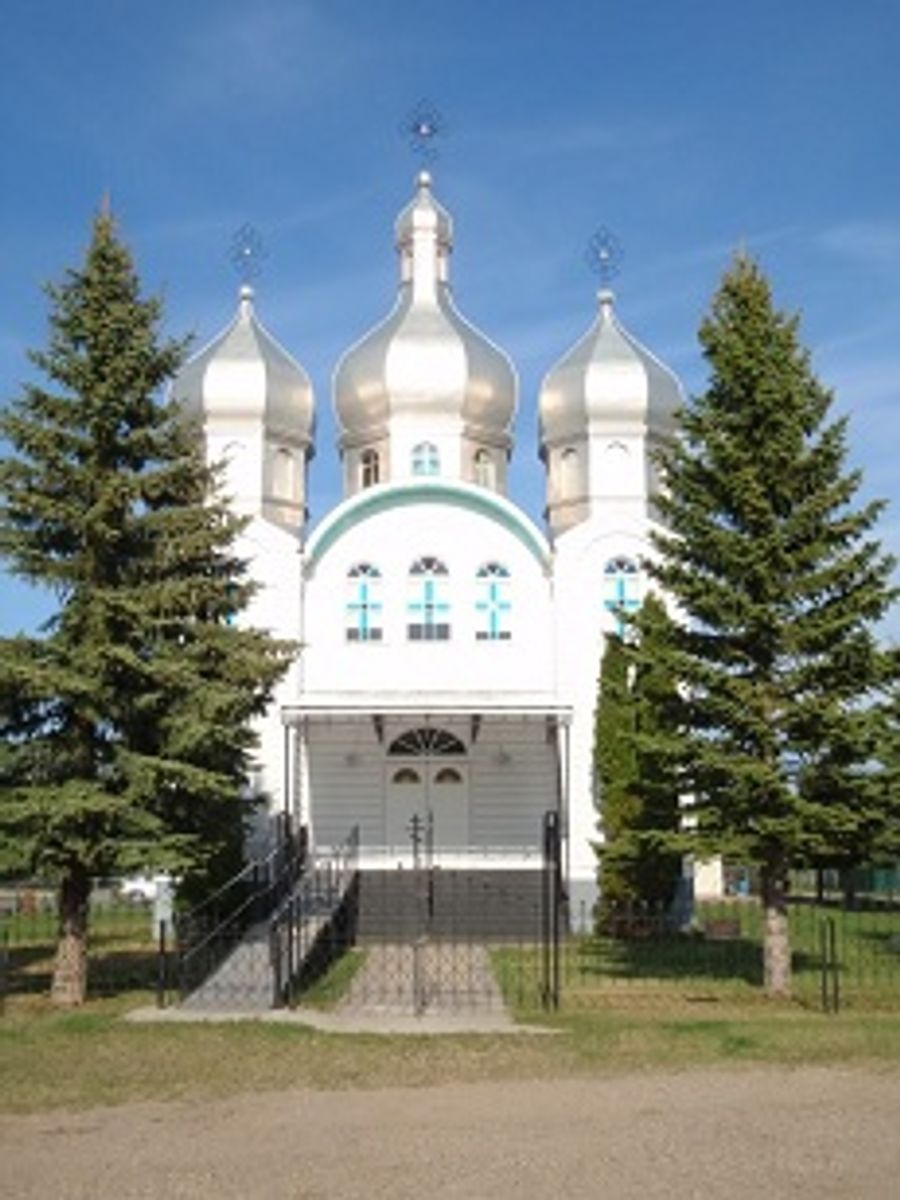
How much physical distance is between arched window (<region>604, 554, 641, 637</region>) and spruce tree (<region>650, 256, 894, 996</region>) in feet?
31.4

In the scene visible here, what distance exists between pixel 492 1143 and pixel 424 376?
67.8ft

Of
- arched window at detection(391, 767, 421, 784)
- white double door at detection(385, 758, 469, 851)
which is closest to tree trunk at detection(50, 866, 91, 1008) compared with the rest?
white double door at detection(385, 758, 469, 851)

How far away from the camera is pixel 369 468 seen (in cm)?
2741

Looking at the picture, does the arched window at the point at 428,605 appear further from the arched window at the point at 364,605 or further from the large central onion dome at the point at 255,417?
the large central onion dome at the point at 255,417

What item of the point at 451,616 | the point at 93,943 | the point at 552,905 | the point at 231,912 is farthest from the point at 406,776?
the point at 552,905

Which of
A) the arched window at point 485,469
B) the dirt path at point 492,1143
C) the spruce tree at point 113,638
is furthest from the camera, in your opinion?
the arched window at point 485,469

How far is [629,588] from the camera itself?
24172mm

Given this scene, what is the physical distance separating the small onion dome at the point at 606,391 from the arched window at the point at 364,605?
496 centimetres

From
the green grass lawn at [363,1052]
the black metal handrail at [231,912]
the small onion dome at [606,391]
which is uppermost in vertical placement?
the small onion dome at [606,391]

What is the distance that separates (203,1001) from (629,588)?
1292cm

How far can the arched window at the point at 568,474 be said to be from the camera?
86.2 feet

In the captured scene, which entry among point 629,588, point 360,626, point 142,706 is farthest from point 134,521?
point 629,588

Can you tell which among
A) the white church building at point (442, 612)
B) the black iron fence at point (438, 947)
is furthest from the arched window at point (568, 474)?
the black iron fence at point (438, 947)

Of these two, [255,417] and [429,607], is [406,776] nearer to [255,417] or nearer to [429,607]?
[429,607]
